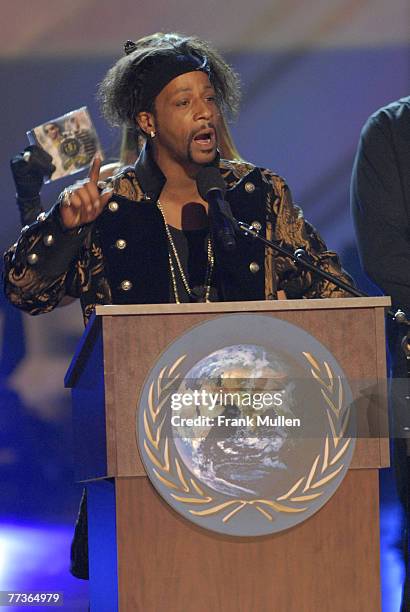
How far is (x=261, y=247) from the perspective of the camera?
2.84 meters

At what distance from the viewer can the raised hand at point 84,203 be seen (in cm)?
235

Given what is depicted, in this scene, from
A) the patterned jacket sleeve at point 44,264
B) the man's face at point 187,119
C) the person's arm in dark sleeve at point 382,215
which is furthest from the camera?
the person's arm in dark sleeve at point 382,215

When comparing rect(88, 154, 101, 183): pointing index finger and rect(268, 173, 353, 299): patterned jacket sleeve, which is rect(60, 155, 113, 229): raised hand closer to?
rect(88, 154, 101, 183): pointing index finger

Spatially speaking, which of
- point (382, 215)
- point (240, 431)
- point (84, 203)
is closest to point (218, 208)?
point (84, 203)

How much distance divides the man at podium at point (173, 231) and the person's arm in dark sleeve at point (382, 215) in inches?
7.8

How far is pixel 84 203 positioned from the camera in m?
2.37

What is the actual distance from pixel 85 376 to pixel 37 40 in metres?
1.98

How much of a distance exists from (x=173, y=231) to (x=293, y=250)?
289 millimetres

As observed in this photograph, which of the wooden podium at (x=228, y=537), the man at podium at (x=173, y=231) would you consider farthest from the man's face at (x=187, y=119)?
the wooden podium at (x=228, y=537)

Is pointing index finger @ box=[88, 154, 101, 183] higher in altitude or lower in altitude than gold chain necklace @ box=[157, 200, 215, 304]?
higher

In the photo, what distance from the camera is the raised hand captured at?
7.72 ft

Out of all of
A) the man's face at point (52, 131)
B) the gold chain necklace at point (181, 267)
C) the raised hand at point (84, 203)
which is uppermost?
the man's face at point (52, 131)

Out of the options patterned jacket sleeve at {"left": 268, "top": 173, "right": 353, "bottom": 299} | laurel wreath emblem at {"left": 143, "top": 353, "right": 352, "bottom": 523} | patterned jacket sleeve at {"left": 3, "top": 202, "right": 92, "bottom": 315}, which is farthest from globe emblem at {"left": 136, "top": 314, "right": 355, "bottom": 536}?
patterned jacket sleeve at {"left": 268, "top": 173, "right": 353, "bottom": 299}

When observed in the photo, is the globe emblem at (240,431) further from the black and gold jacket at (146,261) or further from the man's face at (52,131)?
the man's face at (52,131)
